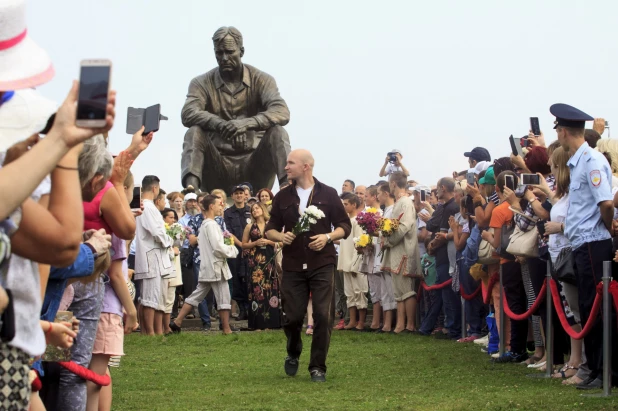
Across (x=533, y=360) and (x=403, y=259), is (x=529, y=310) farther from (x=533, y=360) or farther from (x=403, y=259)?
(x=403, y=259)

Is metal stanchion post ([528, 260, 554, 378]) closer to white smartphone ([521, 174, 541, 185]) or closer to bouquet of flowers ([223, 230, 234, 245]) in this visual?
white smartphone ([521, 174, 541, 185])

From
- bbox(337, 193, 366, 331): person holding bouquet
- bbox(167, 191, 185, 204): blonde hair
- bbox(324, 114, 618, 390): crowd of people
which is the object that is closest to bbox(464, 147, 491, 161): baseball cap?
bbox(324, 114, 618, 390): crowd of people

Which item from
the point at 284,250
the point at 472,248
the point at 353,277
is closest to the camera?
the point at 284,250

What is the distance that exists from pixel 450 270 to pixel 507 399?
6.80 m

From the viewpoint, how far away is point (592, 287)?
359 inches

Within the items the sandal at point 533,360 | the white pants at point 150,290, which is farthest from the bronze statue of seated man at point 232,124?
the sandal at point 533,360

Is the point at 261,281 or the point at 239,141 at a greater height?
the point at 239,141

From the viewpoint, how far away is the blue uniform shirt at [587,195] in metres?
9.05

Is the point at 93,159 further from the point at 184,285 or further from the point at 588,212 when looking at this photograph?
the point at 184,285

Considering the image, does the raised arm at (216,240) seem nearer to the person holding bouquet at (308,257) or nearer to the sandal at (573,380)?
the person holding bouquet at (308,257)

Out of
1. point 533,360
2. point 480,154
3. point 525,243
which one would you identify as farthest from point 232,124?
point 525,243

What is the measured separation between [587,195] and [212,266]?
8.85 metres

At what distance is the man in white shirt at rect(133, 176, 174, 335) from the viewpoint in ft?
51.9

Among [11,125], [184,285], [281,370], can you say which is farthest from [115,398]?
[184,285]
